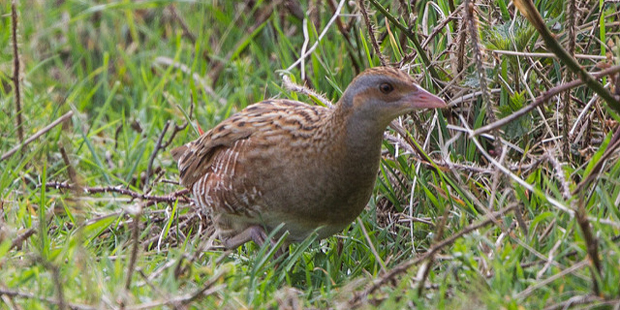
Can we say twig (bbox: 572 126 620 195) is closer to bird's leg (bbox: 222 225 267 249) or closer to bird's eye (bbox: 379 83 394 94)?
bird's eye (bbox: 379 83 394 94)

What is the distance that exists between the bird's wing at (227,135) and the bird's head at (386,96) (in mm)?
575

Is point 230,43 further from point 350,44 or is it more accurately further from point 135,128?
point 350,44

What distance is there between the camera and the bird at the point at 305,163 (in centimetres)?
361

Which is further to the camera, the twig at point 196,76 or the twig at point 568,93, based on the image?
the twig at point 196,76

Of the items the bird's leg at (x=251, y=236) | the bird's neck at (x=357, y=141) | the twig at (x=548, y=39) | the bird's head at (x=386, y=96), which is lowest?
the bird's leg at (x=251, y=236)

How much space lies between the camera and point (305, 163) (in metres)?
3.80

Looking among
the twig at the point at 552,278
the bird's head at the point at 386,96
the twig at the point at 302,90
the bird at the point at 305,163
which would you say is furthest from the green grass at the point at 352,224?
the twig at the point at 302,90

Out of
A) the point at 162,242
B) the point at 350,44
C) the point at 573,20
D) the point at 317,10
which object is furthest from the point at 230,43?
the point at 573,20

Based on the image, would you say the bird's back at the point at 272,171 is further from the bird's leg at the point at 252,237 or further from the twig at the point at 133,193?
the twig at the point at 133,193

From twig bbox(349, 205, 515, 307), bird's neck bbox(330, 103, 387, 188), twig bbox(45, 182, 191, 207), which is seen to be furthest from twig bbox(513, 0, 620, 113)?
twig bbox(45, 182, 191, 207)

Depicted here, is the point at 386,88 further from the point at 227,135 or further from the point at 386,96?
the point at 227,135

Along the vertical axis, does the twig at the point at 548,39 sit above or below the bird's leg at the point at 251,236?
above

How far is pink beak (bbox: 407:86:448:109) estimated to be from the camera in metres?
3.49

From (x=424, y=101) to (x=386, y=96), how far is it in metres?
0.15
